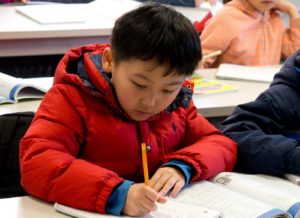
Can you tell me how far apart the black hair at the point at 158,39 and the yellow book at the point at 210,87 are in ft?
2.51

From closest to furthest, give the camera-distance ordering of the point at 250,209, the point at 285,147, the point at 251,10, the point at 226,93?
1. the point at 250,209
2. the point at 285,147
3. the point at 226,93
4. the point at 251,10

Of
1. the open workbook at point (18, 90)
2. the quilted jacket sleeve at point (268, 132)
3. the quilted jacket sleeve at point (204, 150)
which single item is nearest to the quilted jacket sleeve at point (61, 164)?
the quilted jacket sleeve at point (204, 150)

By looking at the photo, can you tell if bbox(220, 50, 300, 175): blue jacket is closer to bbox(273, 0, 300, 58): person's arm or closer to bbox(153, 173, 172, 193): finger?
bbox(153, 173, 172, 193): finger

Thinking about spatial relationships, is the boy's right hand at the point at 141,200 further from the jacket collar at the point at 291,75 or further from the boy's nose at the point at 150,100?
the jacket collar at the point at 291,75

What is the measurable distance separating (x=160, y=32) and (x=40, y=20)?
1.85m

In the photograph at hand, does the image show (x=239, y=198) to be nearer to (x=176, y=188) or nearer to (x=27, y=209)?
(x=176, y=188)

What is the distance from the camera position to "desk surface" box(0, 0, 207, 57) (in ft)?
8.70

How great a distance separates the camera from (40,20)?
286 centimetres

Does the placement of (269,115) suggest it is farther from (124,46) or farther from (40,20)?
(40,20)

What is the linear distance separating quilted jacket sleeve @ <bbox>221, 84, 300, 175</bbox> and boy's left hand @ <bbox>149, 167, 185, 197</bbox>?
277mm

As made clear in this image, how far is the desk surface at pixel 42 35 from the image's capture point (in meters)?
2.65

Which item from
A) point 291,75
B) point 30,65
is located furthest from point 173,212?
point 30,65

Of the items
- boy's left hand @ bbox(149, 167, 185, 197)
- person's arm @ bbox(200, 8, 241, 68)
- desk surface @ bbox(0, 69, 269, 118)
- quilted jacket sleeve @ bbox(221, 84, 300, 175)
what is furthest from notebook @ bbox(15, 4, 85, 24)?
boy's left hand @ bbox(149, 167, 185, 197)

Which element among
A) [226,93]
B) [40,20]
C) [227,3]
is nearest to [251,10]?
[227,3]
